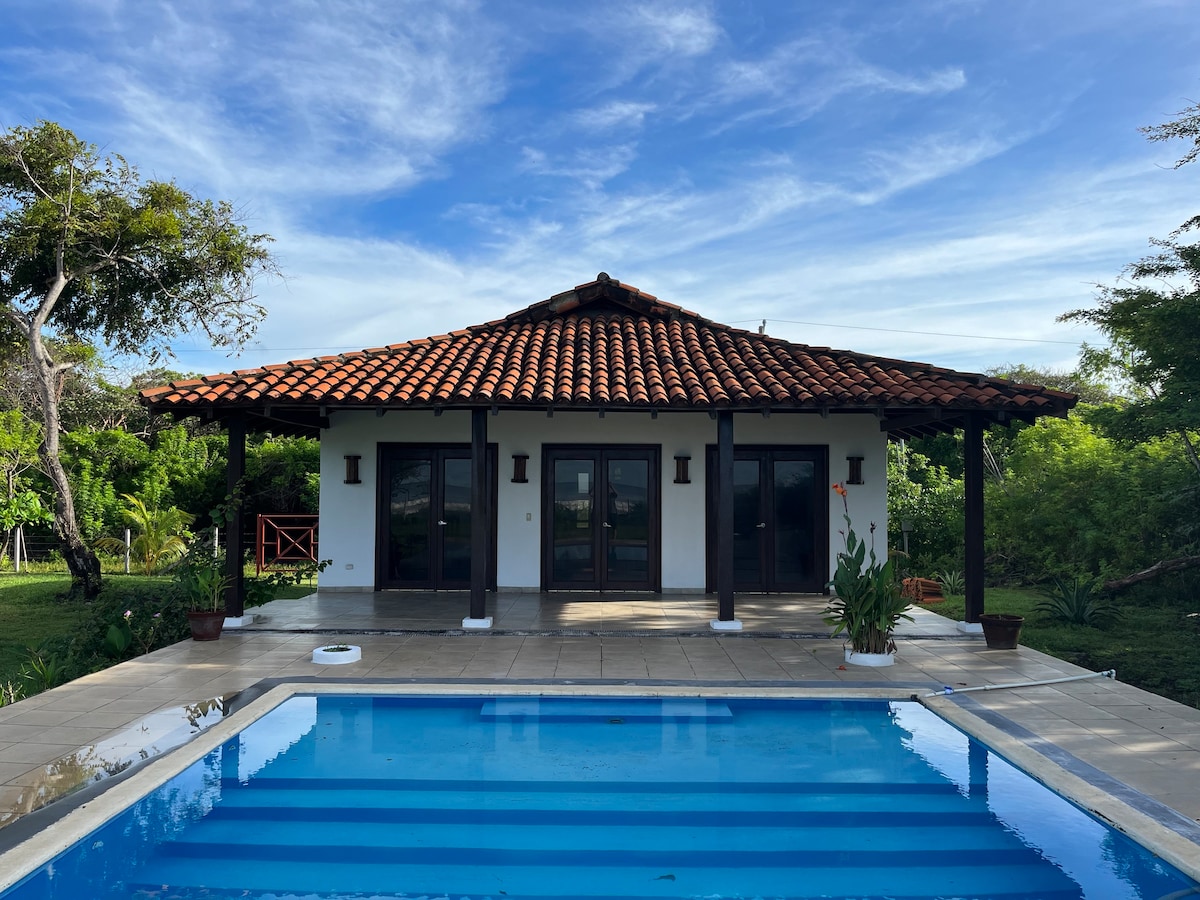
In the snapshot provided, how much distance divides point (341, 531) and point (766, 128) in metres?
10.6

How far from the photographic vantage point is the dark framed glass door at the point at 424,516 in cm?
1248

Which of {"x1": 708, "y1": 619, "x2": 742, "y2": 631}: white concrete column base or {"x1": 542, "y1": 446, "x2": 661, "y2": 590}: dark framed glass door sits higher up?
{"x1": 542, "y1": 446, "x2": 661, "y2": 590}: dark framed glass door

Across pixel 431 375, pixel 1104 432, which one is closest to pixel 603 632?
pixel 431 375

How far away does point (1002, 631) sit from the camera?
8.51 metres

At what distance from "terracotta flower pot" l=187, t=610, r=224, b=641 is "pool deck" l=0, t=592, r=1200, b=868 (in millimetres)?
146

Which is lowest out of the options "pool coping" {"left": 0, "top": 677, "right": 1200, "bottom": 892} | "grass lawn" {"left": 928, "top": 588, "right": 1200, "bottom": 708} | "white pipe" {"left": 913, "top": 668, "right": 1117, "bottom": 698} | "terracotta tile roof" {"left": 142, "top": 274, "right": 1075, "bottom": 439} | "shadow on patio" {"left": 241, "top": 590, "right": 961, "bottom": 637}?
"grass lawn" {"left": 928, "top": 588, "right": 1200, "bottom": 708}

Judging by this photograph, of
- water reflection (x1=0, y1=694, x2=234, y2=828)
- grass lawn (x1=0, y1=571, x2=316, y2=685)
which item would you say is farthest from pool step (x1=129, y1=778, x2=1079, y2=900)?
grass lawn (x1=0, y1=571, x2=316, y2=685)

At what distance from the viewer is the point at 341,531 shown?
493 inches

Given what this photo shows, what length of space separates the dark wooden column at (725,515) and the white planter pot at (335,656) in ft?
13.5

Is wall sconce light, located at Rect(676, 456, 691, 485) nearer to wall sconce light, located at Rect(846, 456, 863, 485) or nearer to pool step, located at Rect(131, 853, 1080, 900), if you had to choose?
wall sconce light, located at Rect(846, 456, 863, 485)

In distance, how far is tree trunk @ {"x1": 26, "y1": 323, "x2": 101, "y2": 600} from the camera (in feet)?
43.8

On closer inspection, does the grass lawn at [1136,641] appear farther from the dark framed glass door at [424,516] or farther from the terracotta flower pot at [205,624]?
the terracotta flower pot at [205,624]

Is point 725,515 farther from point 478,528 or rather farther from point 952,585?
point 952,585

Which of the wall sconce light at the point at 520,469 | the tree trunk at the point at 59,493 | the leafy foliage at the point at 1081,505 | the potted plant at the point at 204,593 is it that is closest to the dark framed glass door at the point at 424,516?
the wall sconce light at the point at 520,469
